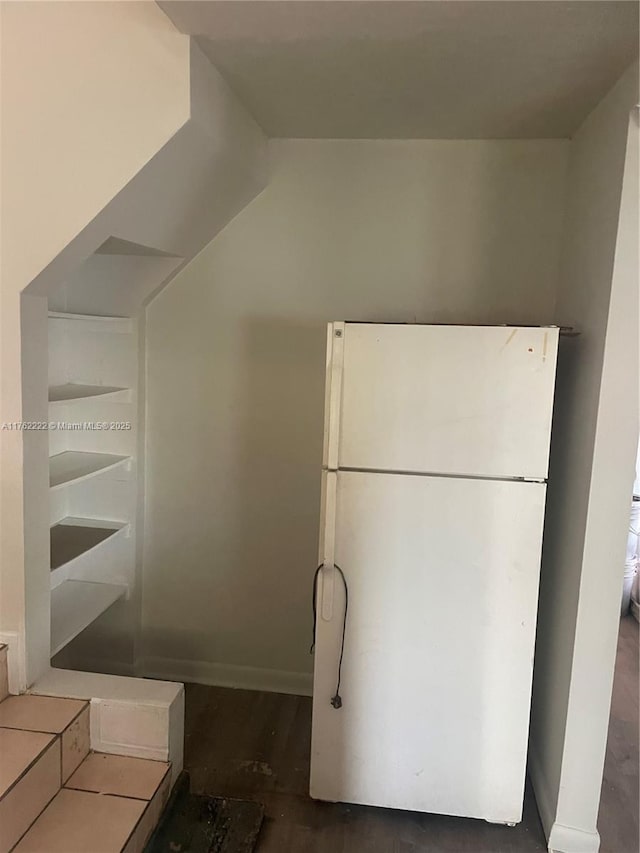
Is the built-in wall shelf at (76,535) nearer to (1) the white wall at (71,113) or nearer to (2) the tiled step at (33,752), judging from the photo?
(2) the tiled step at (33,752)

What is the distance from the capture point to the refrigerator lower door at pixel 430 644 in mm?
1966

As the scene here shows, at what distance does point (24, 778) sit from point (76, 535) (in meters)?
1.07

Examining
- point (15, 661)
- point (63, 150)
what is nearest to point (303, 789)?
point (15, 661)

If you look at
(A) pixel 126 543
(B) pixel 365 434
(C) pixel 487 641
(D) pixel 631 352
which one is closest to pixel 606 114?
(D) pixel 631 352

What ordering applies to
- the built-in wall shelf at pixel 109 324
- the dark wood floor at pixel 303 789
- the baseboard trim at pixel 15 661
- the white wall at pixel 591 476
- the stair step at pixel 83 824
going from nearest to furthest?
the stair step at pixel 83 824 < the white wall at pixel 591 476 < the baseboard trim at pixel 15 661 < the dark wood floor at pixel 303 789 < the built-in wall shelf at pixel 109 324

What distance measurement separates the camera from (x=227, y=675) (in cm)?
284

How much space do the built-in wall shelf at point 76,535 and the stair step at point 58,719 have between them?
45cm

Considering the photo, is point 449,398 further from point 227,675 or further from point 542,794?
point 227,675

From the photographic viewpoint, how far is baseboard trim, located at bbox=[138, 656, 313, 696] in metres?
2.79

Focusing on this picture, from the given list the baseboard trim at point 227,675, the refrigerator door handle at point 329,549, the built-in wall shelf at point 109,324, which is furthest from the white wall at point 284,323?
the refrigerator door handle at point 329,549

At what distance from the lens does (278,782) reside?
2.27 m

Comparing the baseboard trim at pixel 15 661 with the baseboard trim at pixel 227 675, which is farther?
the baseboard trim at pixel 227 675

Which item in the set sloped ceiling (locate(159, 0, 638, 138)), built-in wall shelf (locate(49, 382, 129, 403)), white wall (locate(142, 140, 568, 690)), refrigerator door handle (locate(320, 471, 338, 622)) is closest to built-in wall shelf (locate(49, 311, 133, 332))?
white wall (locate(142, 140, 568, 690))

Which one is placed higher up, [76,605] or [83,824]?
[76,605]
